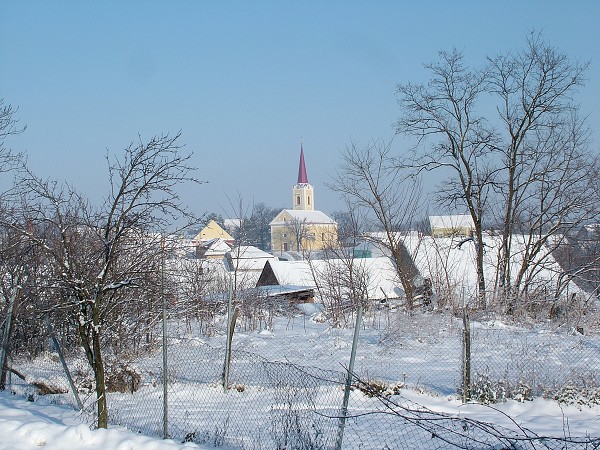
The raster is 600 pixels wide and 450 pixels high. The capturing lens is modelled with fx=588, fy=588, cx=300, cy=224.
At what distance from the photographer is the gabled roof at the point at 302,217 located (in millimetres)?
86812

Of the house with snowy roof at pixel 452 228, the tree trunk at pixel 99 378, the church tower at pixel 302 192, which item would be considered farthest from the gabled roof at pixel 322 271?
the church tower at pixel 302 192

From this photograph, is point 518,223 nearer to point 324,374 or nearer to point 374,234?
point 374,234

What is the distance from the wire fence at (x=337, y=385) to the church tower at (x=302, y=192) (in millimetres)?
79562

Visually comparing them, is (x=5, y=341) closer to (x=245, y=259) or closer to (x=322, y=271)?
(x=322, y=271)

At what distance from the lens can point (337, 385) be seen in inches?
342

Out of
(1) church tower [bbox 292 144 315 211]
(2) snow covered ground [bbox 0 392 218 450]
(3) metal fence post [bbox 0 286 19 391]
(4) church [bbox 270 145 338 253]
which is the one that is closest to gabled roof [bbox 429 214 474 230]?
(3) metal fence post [bbox 0 286 19 391]

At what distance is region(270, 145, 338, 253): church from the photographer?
3179 inches

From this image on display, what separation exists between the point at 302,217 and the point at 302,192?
6528 mm

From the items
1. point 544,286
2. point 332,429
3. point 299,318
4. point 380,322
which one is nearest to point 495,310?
point 380,322

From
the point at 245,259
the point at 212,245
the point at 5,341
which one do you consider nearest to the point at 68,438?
the point at 5,341

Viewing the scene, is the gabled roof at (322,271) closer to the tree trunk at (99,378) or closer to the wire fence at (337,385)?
the wire fence at (337,385)

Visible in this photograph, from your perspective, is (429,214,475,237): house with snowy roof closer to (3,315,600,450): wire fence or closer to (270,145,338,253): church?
(3,315,600,450): wire fence

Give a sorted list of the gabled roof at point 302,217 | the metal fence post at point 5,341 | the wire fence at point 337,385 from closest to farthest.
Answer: the wire fence at point 337,385
the metal fence post at point 5,341
the gabled roof at point 302,217

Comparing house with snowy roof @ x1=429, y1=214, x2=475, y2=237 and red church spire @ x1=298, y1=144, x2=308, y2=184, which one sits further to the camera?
red church spire @ x1=298, y1=144, x2=308, y2=184
